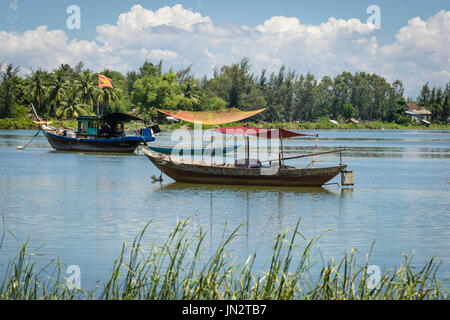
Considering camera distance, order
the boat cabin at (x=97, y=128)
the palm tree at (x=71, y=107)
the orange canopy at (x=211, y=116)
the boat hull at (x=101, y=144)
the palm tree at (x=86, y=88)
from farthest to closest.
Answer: the palm tree at (x=86, y=88), the palm tree at (x=71, y=107), the boat cabin at (x=97, y=128), the boat hull at (x=101, y=144), the orange canopy at (x=211, y=116)

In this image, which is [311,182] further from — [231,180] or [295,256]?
[295,256]

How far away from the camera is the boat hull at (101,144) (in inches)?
1651

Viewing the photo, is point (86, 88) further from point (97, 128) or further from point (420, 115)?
point (420, 115)

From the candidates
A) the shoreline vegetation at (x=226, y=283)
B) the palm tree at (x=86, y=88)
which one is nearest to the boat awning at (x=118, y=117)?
the shoreline vegetation at (x=226, y=283)

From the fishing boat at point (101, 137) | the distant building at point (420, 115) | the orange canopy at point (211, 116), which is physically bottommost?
the fishing boat at point (101, 137)

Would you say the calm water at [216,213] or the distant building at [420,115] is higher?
the distant building at [420,115]

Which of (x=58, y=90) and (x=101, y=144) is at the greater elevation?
(x=58, y=90)

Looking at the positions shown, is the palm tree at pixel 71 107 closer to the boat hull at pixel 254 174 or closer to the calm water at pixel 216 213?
the calm water at pixel 216 213

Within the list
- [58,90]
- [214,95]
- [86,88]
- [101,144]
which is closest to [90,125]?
[101,144]

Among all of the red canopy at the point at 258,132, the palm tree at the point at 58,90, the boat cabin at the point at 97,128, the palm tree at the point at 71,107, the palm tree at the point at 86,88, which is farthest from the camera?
the palm tree at the point at 86,88

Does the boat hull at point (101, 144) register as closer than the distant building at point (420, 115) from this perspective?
Yes

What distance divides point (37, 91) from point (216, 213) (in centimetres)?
6479

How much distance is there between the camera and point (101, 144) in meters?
42.0
